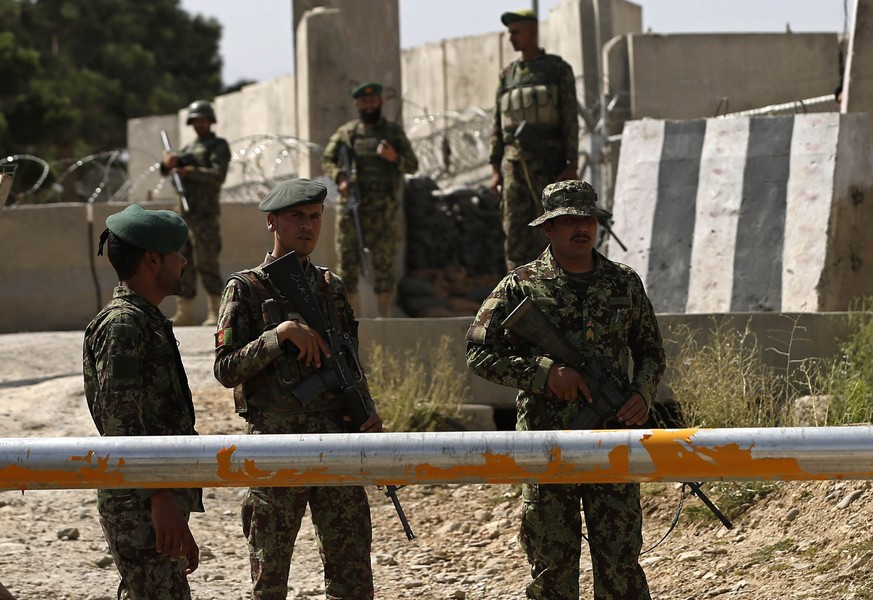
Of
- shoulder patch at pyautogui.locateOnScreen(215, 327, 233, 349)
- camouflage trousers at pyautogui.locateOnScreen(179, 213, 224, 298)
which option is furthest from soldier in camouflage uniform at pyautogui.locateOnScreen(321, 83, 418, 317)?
shoulder patch at pyautogui.locateOnScreen(215, 327, 233, 349)

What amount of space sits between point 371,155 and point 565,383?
19.3 ft

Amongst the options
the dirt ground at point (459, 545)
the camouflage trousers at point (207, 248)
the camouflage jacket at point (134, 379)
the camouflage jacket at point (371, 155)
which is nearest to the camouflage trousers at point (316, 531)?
the camouflage jacket at point (134, 379)

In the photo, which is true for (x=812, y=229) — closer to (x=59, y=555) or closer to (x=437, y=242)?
(x=59, y=555)

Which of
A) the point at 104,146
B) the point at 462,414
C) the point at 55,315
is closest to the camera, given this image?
the point at 462,414

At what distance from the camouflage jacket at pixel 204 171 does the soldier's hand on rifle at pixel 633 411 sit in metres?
7.08

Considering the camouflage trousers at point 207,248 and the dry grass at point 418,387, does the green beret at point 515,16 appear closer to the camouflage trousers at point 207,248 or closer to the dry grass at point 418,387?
the dry grass at point 418,387

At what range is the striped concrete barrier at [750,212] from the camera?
8383mm

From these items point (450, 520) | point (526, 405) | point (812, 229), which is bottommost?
point (450, 520)

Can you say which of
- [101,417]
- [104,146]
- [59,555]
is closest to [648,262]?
[59,555]

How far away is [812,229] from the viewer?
8383 mm

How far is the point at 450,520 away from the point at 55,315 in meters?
6.37

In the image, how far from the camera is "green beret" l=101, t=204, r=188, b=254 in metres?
4.07

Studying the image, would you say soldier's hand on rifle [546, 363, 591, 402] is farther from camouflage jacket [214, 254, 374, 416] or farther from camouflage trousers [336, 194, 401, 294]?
camouflage trousers [336, 194, 401, 294]

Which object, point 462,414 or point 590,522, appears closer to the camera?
point 590,522
